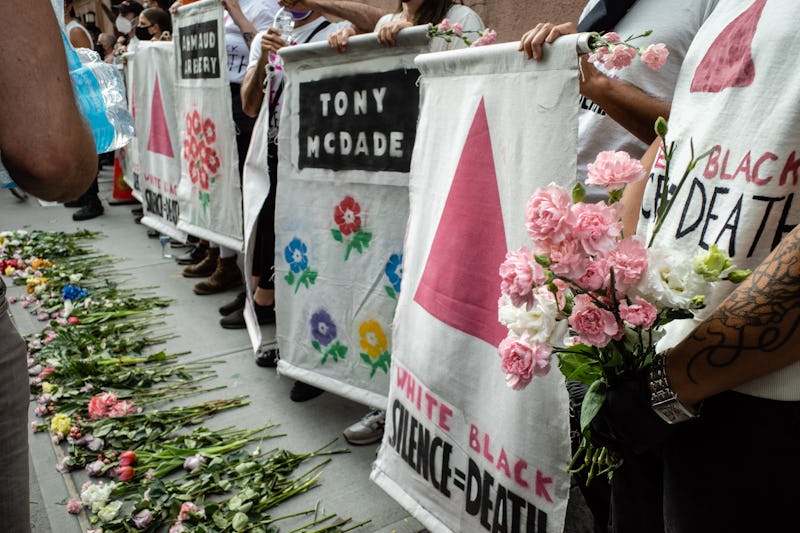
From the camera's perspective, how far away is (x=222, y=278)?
4.98 metres

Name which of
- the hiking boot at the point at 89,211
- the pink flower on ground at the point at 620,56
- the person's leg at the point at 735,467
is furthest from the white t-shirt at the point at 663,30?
the hiking boot at the point at 89,211

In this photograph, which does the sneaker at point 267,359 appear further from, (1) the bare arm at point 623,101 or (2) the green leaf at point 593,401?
(2) the green leaf at point 593,401

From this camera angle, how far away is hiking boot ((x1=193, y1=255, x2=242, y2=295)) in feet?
16.2

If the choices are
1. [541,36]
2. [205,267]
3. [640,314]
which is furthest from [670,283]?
[205,267]

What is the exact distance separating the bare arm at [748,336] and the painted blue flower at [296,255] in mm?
2021

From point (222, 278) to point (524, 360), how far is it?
422cm

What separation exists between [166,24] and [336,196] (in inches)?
159

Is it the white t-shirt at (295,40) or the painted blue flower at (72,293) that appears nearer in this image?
the white t-shirt at (295,40)

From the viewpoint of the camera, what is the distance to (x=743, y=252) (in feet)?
3.61

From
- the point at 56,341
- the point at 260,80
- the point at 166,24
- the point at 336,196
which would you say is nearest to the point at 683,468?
the point at 336,196

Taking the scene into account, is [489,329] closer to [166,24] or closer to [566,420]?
[566,420]

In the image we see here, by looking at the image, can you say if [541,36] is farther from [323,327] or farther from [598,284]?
[323,327]

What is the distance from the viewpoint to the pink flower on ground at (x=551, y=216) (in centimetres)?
99

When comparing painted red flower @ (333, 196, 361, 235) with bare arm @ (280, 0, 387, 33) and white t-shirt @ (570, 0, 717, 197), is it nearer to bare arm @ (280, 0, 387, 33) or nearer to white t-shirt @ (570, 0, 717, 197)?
bare arm @ (280, 0, 387, 33)
